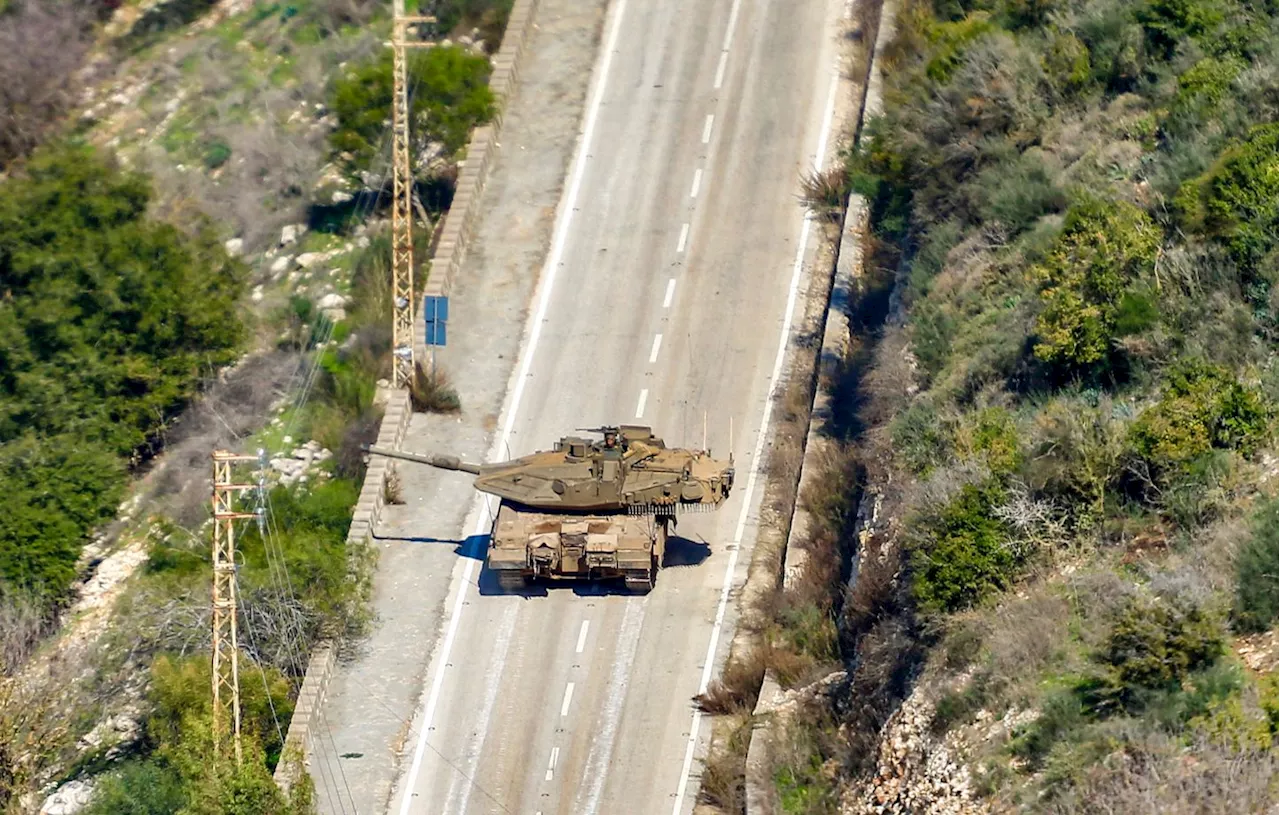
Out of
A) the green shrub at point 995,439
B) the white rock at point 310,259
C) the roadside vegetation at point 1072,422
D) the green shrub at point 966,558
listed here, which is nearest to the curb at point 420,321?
the white rock at point 310,259

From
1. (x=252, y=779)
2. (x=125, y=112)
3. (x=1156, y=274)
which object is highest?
(x=1156, y=274)

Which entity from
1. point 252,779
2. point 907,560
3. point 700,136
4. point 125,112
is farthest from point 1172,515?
point 125,112

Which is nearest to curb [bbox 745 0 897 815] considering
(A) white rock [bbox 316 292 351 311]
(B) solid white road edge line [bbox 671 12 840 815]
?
(B) solid white road edge line [bbox 671 12 840 815]

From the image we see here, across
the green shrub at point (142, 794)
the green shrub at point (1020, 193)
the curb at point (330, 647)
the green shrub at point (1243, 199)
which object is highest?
the green shrub at point (1243, 199)

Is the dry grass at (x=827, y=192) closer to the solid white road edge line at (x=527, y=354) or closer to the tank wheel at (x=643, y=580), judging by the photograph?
the solid white road edge line at (x=527, y=354)

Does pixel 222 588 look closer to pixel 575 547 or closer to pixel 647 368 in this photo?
pixel 575 547

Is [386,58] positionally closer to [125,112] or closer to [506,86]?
[506,86]
